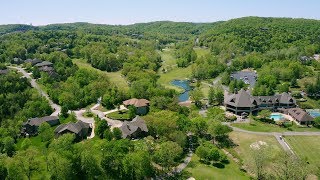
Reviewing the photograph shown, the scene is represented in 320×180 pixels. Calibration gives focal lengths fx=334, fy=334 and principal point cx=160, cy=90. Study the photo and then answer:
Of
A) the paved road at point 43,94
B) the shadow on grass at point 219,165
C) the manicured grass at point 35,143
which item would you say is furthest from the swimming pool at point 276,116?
the paved road at point 43,94

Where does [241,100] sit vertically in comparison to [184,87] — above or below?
above

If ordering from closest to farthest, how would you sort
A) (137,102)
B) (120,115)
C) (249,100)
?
(120,115) < (137,102) < (249,100)

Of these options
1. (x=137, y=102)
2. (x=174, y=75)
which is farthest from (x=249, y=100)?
(x=174, y=75)

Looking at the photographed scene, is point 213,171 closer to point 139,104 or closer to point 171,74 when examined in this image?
point 139,104

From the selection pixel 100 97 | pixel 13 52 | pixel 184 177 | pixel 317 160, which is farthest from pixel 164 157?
pixel 13 52

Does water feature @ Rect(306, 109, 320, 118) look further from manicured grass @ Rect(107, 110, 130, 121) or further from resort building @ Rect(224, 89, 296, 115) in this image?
manicured grass @ Rect(107, 110, 130, 121)

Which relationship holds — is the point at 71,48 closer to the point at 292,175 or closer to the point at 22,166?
the point at 22,166
